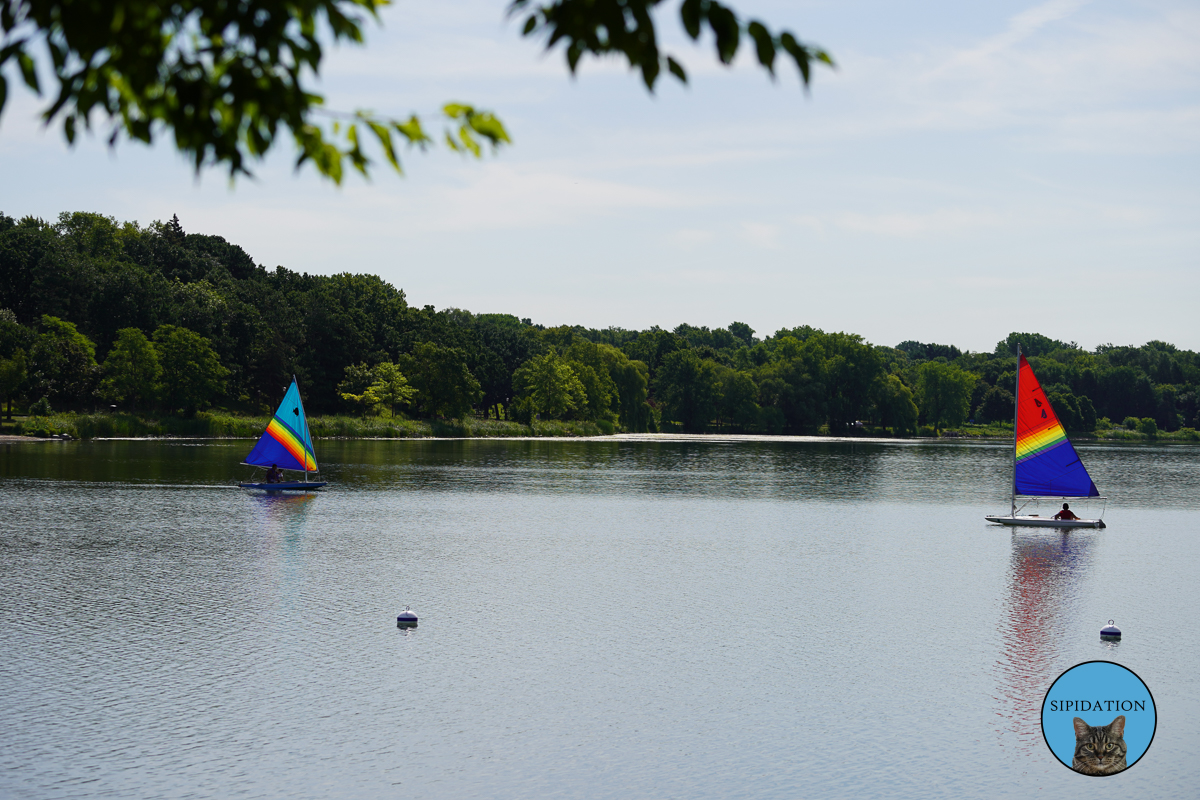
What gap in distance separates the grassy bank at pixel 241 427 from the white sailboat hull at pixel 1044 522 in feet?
272

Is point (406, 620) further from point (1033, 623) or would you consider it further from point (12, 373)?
point (12, 373)

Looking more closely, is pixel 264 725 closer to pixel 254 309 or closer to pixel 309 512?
pixel 309 512

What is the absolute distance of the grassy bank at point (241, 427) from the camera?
97.8 m

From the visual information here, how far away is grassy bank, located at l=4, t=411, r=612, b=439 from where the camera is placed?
321ft

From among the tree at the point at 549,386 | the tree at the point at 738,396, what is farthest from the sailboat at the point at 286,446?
the tree at the point at 738,396

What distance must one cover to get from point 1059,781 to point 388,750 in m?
11.2

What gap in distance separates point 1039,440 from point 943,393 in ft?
471

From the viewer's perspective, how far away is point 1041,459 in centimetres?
4897

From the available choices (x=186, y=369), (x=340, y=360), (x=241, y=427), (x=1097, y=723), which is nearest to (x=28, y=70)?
(x=1097, y=723)

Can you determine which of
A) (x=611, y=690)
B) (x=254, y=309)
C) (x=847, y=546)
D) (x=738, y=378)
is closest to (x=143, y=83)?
(x=611, y=690)

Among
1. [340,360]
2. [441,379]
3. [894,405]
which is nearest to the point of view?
[441,379]

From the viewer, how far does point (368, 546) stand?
39281mm

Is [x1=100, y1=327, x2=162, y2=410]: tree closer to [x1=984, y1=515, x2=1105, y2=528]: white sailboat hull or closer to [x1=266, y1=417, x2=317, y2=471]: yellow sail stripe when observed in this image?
[x1=266, y1=417, x2=317, y2=471]: yellow sail stripe

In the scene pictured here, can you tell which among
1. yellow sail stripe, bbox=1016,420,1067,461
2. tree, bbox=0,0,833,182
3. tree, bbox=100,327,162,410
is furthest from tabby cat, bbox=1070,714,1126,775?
tree, bbox=100,327,162,410
